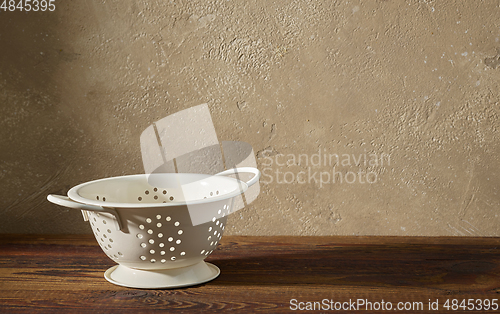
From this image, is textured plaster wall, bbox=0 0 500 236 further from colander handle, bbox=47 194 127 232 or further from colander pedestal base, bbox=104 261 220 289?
colander handle, bbox=47 194 127 232

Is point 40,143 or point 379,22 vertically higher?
point 379,22

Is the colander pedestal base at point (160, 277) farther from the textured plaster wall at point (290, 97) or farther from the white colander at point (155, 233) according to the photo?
the textured plaster wall at point (290, 97)

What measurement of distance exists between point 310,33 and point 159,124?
0.57 metres

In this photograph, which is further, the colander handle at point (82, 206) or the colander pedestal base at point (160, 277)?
the colander pedestal base at point (160, 277)

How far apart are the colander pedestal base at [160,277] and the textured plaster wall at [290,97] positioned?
45 cm

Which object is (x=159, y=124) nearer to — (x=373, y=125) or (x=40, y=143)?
(x=40, y=143)

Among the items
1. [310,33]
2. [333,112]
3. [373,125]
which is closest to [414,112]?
[373,125]

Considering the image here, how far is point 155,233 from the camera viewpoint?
900 millimetres

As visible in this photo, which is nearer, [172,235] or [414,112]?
[172,235]

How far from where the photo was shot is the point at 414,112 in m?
1.38

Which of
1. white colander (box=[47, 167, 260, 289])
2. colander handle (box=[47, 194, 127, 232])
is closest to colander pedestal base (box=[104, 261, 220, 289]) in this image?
white colander (box=[47, 167, 260, 289])

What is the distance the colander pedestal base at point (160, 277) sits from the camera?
0.96m
